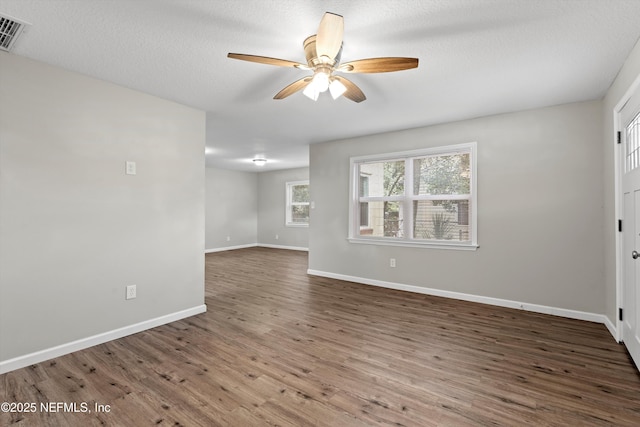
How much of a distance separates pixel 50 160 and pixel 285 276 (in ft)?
11.8

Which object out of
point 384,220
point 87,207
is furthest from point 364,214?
point 87,207

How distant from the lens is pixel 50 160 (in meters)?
2.39

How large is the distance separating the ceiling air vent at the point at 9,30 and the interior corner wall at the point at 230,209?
20.2 ft

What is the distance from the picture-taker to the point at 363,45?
2129 mm

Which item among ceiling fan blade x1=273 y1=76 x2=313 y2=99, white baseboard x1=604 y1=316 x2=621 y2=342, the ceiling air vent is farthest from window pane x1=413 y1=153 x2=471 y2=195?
the ceiling air vent

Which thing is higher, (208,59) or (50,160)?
(208,59)

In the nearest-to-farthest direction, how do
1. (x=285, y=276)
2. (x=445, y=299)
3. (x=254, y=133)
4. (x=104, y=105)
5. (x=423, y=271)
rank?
1. (x=104, y=105)
2. (x=445, y=299)
3. (x=423, y=271)
4. (x=254, y=133)
5. (x=285, y=276)

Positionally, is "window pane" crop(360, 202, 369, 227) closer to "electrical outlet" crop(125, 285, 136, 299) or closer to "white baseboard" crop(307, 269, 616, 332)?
"white baseboard" crop(307, 269, 616, 332)

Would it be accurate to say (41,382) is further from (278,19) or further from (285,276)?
(285,276)

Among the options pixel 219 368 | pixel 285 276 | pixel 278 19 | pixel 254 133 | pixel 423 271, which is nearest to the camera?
pixel 278 19

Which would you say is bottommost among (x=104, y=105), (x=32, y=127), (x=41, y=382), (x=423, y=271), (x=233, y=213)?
(x=41, y=382)

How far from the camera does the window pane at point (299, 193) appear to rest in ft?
28.5

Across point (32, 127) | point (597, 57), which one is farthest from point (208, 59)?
point (597, 57)

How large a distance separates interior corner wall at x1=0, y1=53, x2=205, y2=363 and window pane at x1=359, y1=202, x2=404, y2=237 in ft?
8.60
